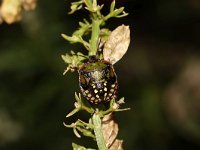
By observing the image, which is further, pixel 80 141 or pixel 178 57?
pixel 178 57

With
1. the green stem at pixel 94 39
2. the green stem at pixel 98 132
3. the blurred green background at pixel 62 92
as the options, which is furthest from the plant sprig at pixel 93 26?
the blurred green background at pixel 62 92

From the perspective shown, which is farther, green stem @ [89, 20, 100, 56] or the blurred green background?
the blurred green background

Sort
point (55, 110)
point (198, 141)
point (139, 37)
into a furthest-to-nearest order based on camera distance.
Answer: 1. point (139, 37)
2. point (198, 141)
3. point (55, 110)

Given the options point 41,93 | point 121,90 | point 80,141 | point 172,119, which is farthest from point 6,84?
point 172,119

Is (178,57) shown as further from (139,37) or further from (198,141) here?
(198,141)

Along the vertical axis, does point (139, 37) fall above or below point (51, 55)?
below

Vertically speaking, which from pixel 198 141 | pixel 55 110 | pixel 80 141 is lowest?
pixel 198 141

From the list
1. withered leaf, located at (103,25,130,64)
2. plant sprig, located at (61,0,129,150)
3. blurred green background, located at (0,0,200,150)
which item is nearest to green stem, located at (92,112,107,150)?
plant sprig, located at (61,0,129,150)

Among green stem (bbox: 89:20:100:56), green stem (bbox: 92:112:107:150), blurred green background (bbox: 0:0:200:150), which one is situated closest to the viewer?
green stem (bbox: 92:112:107:150)

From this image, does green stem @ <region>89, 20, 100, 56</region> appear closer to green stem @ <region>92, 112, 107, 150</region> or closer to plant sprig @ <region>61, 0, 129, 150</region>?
plant sprig @ <region>61, 0, 129, 150</region>
